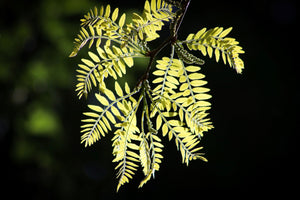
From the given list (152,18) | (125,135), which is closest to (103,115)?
(125,135)

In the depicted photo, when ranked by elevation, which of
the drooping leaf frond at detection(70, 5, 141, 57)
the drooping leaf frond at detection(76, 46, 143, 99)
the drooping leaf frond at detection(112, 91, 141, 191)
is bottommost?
the drooping leaf frond at detection(112, 91, 141, 191)

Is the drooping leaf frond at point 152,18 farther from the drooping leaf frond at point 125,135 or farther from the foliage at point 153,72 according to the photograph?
the drooping leaf frond at point 125,135

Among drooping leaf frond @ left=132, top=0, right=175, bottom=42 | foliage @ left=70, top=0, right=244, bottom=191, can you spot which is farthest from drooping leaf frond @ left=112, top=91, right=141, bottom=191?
drooping leaf frond @ left=132, top=0, right=175, bottom=42

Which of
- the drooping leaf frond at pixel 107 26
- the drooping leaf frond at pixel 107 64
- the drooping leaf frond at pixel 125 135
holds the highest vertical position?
the drooping leaf frond at pixel 107 26

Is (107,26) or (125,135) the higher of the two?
(107,26)

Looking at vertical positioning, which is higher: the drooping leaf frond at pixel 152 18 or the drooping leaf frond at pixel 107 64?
the drooping leaf frond at pixel 152 18

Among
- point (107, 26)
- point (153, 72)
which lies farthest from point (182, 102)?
point (107, 26)

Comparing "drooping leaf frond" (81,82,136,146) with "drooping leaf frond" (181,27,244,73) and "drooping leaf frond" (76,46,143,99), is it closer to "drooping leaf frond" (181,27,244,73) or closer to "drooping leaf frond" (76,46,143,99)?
"drooping leaf frond" (76,46,143,99)

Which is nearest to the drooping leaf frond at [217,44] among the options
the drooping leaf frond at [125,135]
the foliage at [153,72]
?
the foliage at [153,72]

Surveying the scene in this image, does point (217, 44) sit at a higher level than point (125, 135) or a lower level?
higher

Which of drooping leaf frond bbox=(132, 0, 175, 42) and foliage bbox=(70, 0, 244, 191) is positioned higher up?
drooping leaf frond bbox=(132, 0, 175, 42)

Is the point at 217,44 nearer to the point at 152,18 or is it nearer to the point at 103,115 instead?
the point at 152,18

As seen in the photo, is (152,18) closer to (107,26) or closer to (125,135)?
(107,26)

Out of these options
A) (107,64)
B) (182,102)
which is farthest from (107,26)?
(182,102)
